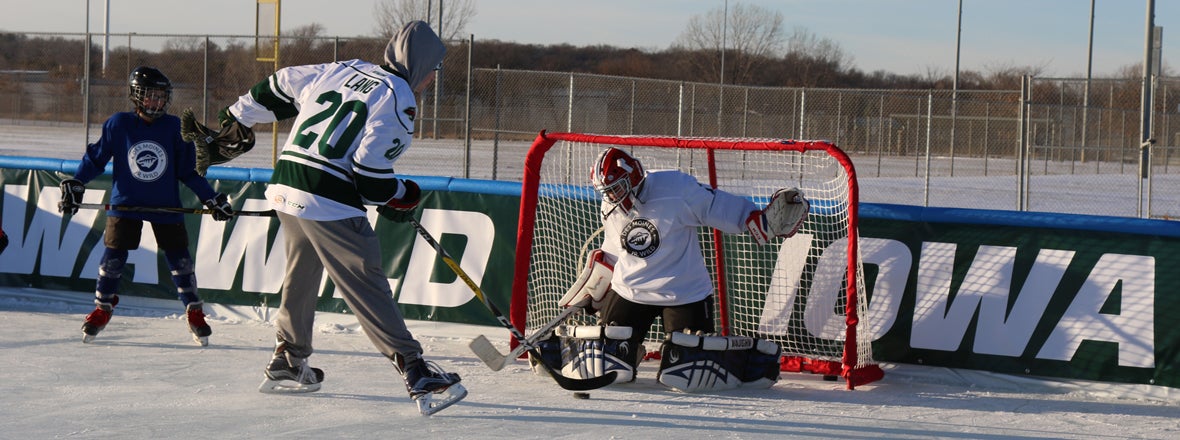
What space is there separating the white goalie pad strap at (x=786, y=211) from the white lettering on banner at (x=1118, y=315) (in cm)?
130

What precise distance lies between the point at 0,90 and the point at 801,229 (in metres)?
23.6

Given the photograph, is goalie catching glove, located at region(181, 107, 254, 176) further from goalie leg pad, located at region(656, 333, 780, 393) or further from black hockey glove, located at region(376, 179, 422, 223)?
goalie leg pad, located at region(656, 333, 780, 393)

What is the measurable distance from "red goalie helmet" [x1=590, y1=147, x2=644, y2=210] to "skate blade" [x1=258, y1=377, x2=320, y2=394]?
1.43m

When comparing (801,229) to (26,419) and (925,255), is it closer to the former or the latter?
(925,255)

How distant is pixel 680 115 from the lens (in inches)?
572

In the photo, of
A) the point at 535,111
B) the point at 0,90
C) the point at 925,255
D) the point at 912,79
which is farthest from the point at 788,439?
the point at 912,79

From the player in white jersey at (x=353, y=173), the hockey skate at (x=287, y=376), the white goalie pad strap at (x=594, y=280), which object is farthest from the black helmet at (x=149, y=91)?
the white goalie pad strap at (x=594, y=280)

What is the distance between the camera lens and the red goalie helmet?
5.16m

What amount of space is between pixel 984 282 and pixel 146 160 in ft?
→ 12.8

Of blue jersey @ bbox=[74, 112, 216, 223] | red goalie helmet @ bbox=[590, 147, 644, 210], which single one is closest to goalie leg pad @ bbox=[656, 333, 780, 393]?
red goalie helmet @ bbox=[590, 147, 644, 210]

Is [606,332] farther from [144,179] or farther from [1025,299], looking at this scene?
[144,179]

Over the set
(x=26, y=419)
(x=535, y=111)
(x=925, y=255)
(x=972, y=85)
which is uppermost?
(x=972, y=85)

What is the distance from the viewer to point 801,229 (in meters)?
5.79

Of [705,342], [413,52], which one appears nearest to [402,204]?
[413,52]
